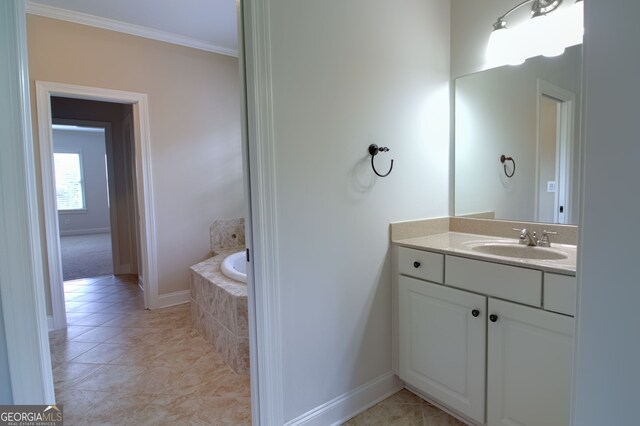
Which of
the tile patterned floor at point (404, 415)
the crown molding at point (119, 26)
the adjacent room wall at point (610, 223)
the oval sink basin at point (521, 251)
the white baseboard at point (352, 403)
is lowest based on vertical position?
the tile patterned floor at point (404, 415)

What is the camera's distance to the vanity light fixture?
5.49 ft

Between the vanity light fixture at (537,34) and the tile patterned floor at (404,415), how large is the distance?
203 cm

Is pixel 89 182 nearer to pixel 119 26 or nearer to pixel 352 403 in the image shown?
pixel 119 26

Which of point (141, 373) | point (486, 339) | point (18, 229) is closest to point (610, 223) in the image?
point (486, 339)

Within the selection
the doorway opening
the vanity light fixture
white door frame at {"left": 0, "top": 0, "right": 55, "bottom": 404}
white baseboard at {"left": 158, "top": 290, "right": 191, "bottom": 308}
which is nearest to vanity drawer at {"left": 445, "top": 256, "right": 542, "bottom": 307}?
the vanity light fixture

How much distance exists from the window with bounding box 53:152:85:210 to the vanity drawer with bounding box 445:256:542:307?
979 cm

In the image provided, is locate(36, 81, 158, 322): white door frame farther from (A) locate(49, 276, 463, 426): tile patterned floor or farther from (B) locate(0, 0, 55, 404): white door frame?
(B) locate(0, 0, 55, 404): white door frame

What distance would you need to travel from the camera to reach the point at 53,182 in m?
2.80

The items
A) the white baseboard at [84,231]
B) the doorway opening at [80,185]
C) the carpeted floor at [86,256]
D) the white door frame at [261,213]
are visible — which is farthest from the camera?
the white baseboard at [84,231]

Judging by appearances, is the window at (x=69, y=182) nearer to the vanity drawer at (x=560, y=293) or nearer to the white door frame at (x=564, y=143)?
the white door frame at (x=564, y=143)

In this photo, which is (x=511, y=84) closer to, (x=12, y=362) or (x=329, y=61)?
(x=329, y=61)

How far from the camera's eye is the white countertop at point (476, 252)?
133 cm

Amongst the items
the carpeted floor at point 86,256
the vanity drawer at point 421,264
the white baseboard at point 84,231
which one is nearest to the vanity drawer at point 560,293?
the vanity drawer at point 421,264

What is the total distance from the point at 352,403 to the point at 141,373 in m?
1.44
